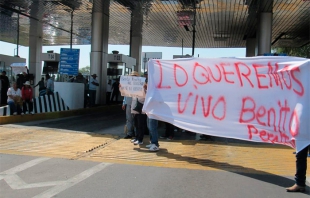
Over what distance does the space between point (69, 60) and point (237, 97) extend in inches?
499

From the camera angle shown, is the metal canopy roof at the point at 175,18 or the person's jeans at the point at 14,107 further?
the metal canopy roof at the point at 175,18

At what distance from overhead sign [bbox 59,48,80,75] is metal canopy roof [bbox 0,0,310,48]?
275cm

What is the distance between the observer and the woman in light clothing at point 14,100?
12.1 metres

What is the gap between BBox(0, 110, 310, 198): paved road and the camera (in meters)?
4.98

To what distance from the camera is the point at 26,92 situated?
12820 millimetres

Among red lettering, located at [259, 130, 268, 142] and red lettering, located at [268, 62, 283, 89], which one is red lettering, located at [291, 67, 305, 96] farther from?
red lettering, located at [259, 130, 268, 142]

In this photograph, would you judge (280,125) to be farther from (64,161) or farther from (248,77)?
(64,161)

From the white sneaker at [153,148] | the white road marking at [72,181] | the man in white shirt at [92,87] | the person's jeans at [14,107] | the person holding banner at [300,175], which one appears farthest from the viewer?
the man in white shirt at [92,87]

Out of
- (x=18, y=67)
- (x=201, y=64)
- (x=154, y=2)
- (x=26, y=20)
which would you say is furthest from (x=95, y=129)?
(x=26, y=20)

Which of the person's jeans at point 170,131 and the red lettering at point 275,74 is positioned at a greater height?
the red lettering at point 275,74

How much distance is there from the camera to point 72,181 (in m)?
5.33

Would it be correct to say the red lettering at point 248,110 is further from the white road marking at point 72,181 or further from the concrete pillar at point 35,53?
the concrete pillar at point 35,53

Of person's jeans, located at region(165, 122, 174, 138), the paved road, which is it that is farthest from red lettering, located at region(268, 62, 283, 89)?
person's jeans, located at region(165, 122, 174, 138)

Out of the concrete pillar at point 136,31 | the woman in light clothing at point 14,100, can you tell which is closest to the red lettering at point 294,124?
the woman in light clothing at point 14,100
